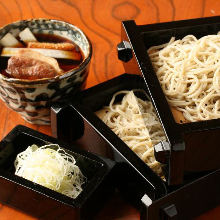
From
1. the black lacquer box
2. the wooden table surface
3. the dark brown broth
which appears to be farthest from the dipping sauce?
the wooden table surface

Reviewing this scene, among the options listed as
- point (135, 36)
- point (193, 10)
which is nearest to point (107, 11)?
point (193, 10)

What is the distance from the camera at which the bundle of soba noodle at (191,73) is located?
167 centimetres

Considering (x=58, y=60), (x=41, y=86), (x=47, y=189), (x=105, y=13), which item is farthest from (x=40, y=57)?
(x=105, y=13)

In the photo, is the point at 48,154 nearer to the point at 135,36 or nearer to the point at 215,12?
the point at 135,36

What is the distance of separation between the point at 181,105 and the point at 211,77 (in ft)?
0.51

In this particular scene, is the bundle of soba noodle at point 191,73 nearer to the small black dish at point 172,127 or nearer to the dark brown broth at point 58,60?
the small black dish at point 172,127

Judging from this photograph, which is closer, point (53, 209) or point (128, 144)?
point (53, 209)

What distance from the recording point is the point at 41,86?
1.75 meters

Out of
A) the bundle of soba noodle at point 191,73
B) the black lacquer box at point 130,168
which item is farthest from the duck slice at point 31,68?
the bundle of soba noodle at point 191,73

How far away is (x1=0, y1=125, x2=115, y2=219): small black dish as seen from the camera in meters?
1.56

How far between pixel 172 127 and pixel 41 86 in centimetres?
49

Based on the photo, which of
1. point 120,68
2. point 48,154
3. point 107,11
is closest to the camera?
point 48,154

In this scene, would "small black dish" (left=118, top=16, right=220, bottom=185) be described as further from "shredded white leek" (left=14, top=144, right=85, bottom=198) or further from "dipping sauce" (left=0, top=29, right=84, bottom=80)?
"shredded white leek" (left=14, top=144, right=85, bottom=198)

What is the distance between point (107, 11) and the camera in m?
2.53
